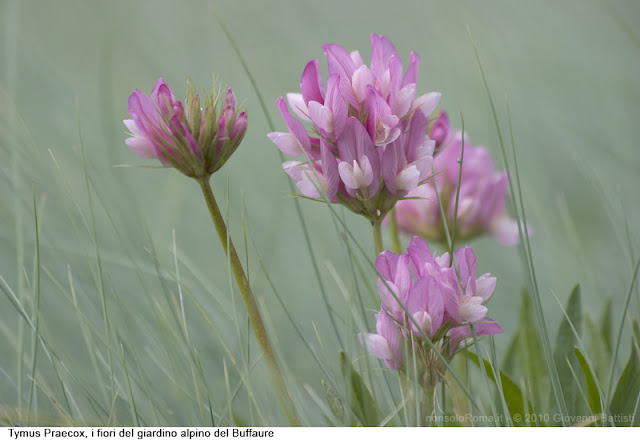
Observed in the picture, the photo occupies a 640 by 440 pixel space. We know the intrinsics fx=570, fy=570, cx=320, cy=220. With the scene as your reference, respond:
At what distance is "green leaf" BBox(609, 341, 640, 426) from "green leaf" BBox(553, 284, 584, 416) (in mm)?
33

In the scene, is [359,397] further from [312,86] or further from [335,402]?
[312,86]

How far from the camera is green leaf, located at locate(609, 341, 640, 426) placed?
0.31m

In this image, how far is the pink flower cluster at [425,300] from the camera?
0.79 ft

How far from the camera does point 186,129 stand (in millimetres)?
243

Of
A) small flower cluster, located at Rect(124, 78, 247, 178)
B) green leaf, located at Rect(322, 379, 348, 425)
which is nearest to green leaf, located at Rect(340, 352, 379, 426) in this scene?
green leaf, located at Rect(322, 379, 348, 425)

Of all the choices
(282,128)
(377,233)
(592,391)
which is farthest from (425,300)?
(282,128)

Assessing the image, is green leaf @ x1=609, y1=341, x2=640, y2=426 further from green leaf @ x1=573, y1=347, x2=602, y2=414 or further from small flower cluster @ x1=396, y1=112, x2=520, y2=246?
small flower cluster @ x1=396, y1=112, x2=520, y2=246

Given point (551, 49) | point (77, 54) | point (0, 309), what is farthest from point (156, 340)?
point (77, 54)

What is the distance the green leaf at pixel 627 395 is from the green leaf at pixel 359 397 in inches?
5.2

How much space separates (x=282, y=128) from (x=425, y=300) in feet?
2.91


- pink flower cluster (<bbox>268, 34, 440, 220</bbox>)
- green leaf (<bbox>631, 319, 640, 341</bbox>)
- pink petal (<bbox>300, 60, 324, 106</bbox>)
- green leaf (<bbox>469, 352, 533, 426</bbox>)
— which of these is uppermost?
pink petal (<bbox>300, 60, 324, 106</bbox>)

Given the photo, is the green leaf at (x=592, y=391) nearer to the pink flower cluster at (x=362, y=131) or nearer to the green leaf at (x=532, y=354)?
the green leaf at (x=532, y=354)

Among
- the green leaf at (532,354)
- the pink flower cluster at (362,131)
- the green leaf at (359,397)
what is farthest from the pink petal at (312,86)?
the green leaf at (532,354)

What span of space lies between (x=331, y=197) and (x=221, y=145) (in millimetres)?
56
